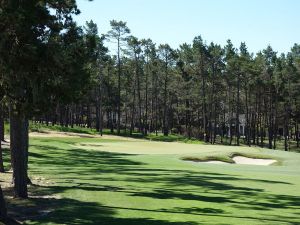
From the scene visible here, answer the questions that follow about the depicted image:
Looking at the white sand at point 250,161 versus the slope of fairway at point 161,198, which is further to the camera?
the white sand at point 250,161

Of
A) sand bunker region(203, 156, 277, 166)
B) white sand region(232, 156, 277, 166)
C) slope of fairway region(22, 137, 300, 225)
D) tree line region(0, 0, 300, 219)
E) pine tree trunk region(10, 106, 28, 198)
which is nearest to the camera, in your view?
slope of fairway region(22, 137, 300, 225)

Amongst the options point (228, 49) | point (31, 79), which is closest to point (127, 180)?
point (31, 79)

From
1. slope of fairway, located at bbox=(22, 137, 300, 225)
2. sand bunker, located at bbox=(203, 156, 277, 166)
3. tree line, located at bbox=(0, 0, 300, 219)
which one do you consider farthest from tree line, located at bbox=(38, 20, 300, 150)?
slope of fairway, located at bbox=(22, 137, 300, 225)

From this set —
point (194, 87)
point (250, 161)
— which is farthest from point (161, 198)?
point (194, 87)

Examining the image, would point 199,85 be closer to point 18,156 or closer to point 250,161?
point 250,161

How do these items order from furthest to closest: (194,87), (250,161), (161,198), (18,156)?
(194,87) < (250,161) < (161,198) < (18,156)

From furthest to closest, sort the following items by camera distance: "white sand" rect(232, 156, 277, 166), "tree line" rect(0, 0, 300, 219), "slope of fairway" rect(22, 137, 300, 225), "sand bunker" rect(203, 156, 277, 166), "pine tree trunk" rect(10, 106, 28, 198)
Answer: "tree line" rect(0, 0, 300, 219)
"white sand" rect(232, 156, 277, 166)
"sand bunker" rect(203, 156, 277, 166)
"pine tree trunk" rect(10, 106, 28, 198)
"slope of fairway" rect(22, 137, 300, 225)

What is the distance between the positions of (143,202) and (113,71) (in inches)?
3618

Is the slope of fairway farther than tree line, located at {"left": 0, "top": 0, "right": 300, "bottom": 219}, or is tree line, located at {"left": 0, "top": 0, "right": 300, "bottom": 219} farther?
tree line, located at {"left": 0, "top": 0, "right": 300, "bottom": 219}

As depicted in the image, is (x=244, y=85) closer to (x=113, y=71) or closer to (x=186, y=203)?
(x=113, y=71)

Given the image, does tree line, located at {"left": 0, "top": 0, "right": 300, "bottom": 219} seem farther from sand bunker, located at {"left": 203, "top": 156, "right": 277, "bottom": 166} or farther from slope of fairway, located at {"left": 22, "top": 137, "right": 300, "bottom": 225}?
sand bunker, located at {"left": 203, "top": 156, "right": 277, "bottom": 166}

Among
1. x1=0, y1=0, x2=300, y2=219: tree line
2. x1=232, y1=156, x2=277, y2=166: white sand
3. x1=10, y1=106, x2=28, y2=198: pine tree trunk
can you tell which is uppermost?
x1=0, y1=0, x2=300, y2=219: tree line

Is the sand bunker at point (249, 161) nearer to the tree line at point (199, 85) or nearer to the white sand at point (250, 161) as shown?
the white sand at point (250, 161)

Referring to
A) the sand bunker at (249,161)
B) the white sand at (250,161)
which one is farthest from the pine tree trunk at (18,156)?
the white sand at (250,161)
